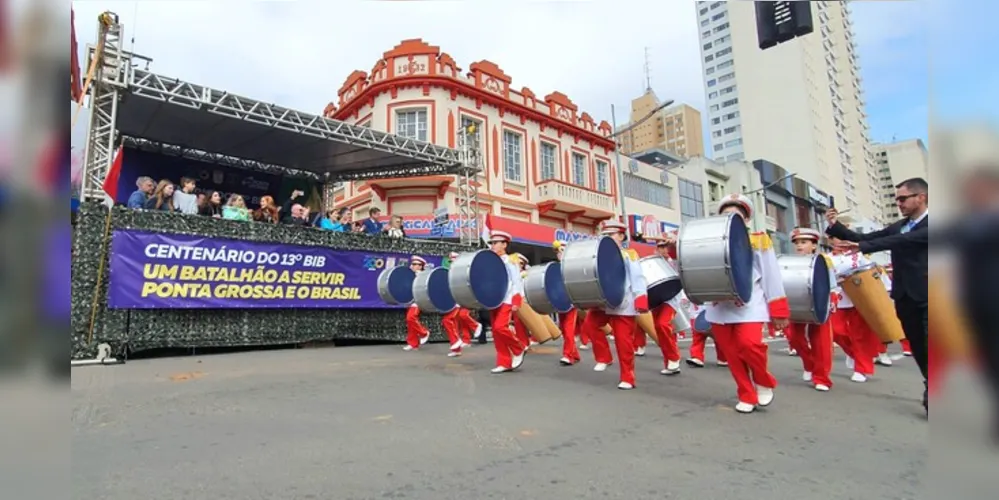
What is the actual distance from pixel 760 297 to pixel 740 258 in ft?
1.33

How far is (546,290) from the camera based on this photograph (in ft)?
25.3

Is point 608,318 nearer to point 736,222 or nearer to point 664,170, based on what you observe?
point 736,222

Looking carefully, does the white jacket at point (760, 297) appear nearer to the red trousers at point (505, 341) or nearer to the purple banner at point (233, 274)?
the red trousers at point (505, 341)

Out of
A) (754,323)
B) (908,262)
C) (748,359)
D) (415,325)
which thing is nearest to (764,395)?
(748,359)

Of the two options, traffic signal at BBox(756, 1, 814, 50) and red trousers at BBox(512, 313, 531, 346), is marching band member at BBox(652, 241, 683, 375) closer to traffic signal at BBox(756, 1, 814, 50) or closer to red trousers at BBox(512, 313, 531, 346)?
red trousers at BBox(512, 313, 531, 346)

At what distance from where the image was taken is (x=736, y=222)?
14.5 ft

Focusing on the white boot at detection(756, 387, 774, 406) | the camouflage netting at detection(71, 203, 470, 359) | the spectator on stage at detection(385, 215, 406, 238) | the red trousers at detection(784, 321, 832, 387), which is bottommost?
the white boot at detection(756, 387, 774, 406)

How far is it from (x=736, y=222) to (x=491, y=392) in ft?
9.20

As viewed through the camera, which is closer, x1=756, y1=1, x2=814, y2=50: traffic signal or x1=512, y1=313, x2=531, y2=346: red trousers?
x1=756, y1=1, x2=814, y2=50: traffic signal

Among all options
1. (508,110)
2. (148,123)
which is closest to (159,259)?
(148,123)

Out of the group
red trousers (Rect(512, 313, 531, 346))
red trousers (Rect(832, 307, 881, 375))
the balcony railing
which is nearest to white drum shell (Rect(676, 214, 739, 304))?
red trousers (Rect(832, 307, 881, 375))

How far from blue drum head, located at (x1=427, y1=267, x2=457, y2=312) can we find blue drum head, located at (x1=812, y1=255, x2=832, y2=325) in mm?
5655

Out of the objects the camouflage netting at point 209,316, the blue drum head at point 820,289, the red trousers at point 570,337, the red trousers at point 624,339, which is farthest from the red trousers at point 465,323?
the blue drum head at point 820,289

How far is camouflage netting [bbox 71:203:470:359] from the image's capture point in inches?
301
